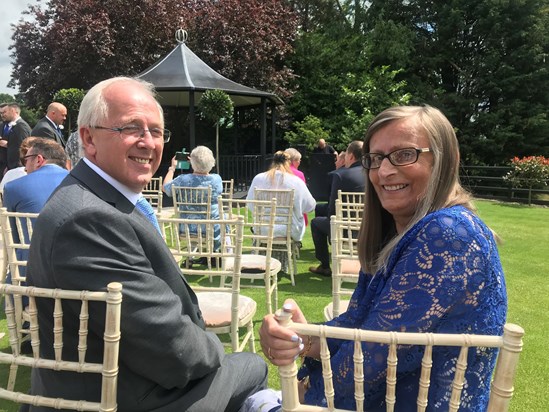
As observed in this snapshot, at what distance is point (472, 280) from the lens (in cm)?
111

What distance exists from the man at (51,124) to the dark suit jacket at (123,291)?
575 centimetres

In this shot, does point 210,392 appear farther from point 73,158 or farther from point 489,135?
point 489,135

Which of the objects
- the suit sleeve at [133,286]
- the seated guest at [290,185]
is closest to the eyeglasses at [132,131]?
the suit sleeve at [133,286]

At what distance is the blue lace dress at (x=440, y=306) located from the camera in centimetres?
111

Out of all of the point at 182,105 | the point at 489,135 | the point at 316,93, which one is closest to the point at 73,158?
the point at 182,105

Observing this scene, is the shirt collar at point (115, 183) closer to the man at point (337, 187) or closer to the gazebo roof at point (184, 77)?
the man at point (337, 187)

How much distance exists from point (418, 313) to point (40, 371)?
1.21 m

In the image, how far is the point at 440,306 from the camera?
1100mm

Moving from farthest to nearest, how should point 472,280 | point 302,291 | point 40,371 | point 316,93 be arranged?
point 316,93 → point 302,291 → point 40,371 → point 472,280

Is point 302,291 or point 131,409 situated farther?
point 302,291


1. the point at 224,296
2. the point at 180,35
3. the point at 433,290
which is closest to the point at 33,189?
the point at 224,296

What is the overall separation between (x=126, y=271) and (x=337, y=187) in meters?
4.21

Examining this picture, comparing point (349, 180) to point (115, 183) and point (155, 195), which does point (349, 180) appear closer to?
point (155, 195)

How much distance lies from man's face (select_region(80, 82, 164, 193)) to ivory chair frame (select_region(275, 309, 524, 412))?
87cm
